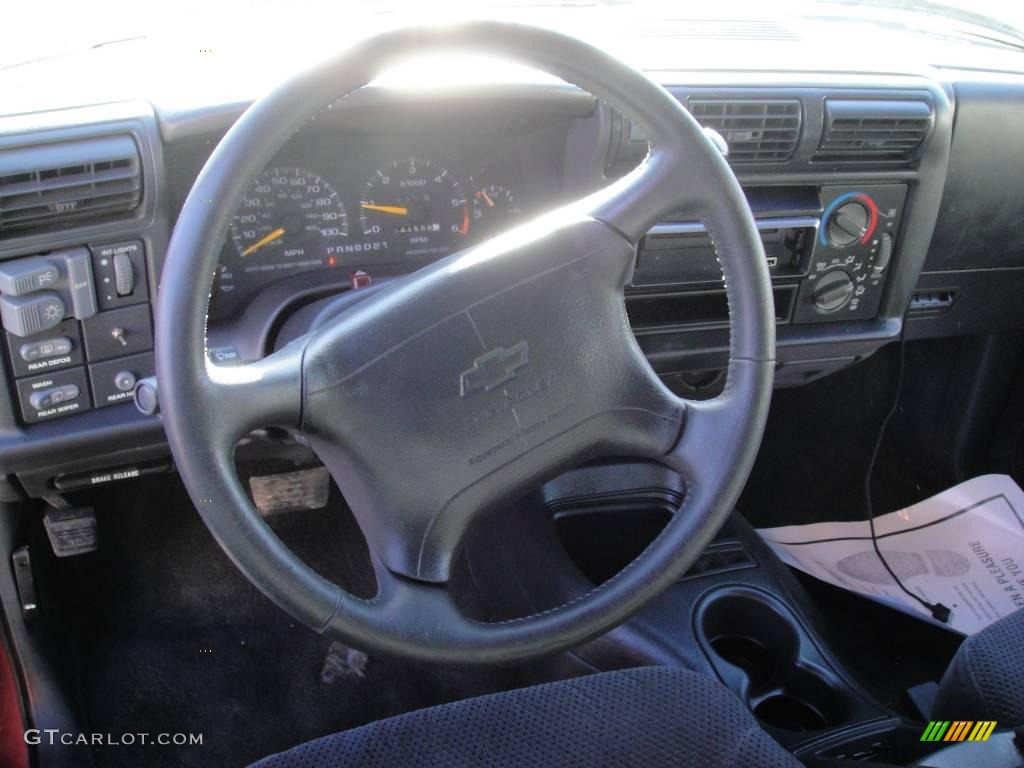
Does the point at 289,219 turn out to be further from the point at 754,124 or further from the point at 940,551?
A: the point at 940,551

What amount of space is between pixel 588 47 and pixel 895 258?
3.09 feet

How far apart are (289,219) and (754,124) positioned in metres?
0.68

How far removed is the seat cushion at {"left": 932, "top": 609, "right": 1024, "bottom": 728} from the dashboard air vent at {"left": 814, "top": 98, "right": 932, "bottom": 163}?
0.75 m

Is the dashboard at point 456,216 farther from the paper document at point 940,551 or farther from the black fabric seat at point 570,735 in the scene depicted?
the black fabric seat at point 570,735

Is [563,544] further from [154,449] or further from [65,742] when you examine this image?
[65,742]

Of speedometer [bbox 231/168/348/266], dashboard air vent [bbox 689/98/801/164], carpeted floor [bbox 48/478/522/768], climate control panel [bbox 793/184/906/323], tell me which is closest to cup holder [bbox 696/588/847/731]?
carpeted floor [bbox 48/478/522/768]

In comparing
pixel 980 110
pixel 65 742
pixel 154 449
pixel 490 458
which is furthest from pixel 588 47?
pixel 65 742

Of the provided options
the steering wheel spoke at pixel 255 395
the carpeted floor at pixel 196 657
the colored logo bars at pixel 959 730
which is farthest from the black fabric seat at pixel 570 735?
the carpeted floor at pixel 196 657

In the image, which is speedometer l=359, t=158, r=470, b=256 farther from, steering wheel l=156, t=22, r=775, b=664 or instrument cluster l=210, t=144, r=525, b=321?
steering wheel l=156, t=22, r=775, b=664

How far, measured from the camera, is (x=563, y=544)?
1877 millimetres

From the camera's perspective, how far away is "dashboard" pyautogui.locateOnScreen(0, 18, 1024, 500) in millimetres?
1274

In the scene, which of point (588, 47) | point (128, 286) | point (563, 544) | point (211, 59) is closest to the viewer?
point (588, 47)

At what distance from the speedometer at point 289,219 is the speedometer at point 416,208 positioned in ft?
0.17

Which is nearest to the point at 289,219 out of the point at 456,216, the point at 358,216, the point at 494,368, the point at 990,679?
the point at 358,216
